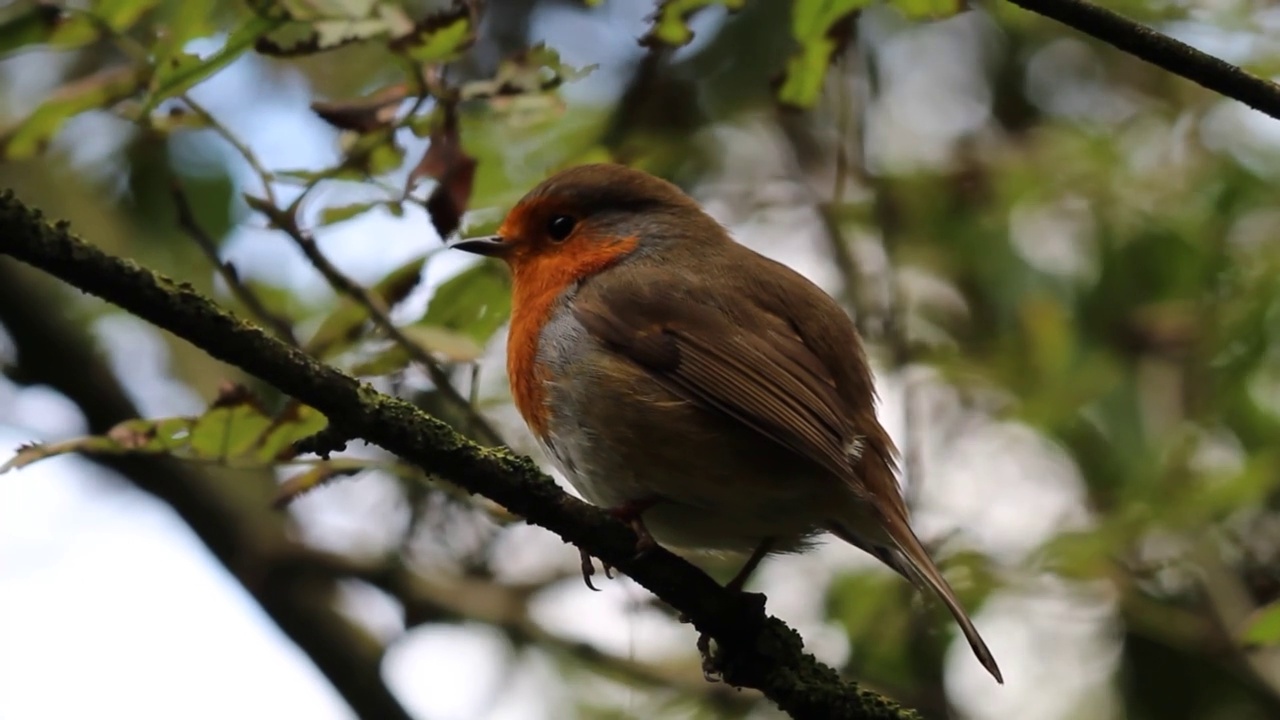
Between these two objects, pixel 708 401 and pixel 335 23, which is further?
pixel 708 401

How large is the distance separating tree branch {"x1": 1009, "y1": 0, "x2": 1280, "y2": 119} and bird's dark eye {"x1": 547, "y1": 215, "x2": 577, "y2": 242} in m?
1.89

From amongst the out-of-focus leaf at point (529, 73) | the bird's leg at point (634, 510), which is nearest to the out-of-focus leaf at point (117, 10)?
the out-of-focus leaf at point (529, 73)

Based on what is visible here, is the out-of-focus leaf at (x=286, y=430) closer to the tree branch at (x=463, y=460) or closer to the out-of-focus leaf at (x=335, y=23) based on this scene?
the tree branch at (x=463, y=460)

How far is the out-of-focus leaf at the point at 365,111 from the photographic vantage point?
9.37 feet

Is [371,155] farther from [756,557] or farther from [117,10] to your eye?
[756,557]

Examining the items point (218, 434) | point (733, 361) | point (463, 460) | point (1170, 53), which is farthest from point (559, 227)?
point (1170, 53)

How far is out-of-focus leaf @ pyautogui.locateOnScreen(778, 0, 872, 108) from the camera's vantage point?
2.71 metres

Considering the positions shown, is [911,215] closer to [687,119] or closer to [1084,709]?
[687,119]

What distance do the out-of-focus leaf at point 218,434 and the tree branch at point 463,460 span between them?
0.47m

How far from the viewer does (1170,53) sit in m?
2.18

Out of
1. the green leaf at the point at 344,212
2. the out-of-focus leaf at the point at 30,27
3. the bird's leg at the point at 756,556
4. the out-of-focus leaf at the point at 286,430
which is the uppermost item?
the out-of-focus leaf at the point at 30,27

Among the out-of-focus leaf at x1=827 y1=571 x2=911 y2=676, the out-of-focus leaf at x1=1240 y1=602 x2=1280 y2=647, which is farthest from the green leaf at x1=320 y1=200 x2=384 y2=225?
the out-of-focus leaf at x1=827 y1=571 x2=911 y2=676

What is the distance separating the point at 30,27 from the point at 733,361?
5.42 feet

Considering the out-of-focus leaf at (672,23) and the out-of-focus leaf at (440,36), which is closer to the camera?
the out-of-focus leaf at (440,36)
